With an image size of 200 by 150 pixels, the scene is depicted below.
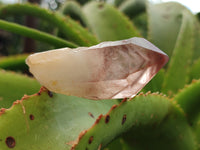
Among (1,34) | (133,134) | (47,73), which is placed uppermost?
(47,73)

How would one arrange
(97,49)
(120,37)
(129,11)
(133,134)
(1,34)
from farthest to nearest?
(1,34) → (129,11) → (120,37) → (133,134) → (97,49)

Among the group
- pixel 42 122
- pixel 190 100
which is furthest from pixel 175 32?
pixel 42 122

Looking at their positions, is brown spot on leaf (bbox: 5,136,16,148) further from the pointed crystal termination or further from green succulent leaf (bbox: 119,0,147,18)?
green succulent leaf (bbox: 119,0,147,18)

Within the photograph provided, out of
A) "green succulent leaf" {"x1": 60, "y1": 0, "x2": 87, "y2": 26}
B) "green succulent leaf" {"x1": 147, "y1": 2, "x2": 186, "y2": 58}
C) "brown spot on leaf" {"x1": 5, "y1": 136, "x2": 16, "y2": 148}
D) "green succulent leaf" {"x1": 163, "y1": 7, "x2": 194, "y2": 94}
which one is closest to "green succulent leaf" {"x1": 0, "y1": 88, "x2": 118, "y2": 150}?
"brown spot on leaf" {"x1": 5, "y1": 136, "x2": 16, "y2": 148}

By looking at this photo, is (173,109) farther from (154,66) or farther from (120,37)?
(120,37)

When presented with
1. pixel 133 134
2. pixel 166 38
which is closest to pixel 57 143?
pixel 133 134

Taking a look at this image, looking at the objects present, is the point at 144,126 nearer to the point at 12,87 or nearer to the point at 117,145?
the point at 117,145
